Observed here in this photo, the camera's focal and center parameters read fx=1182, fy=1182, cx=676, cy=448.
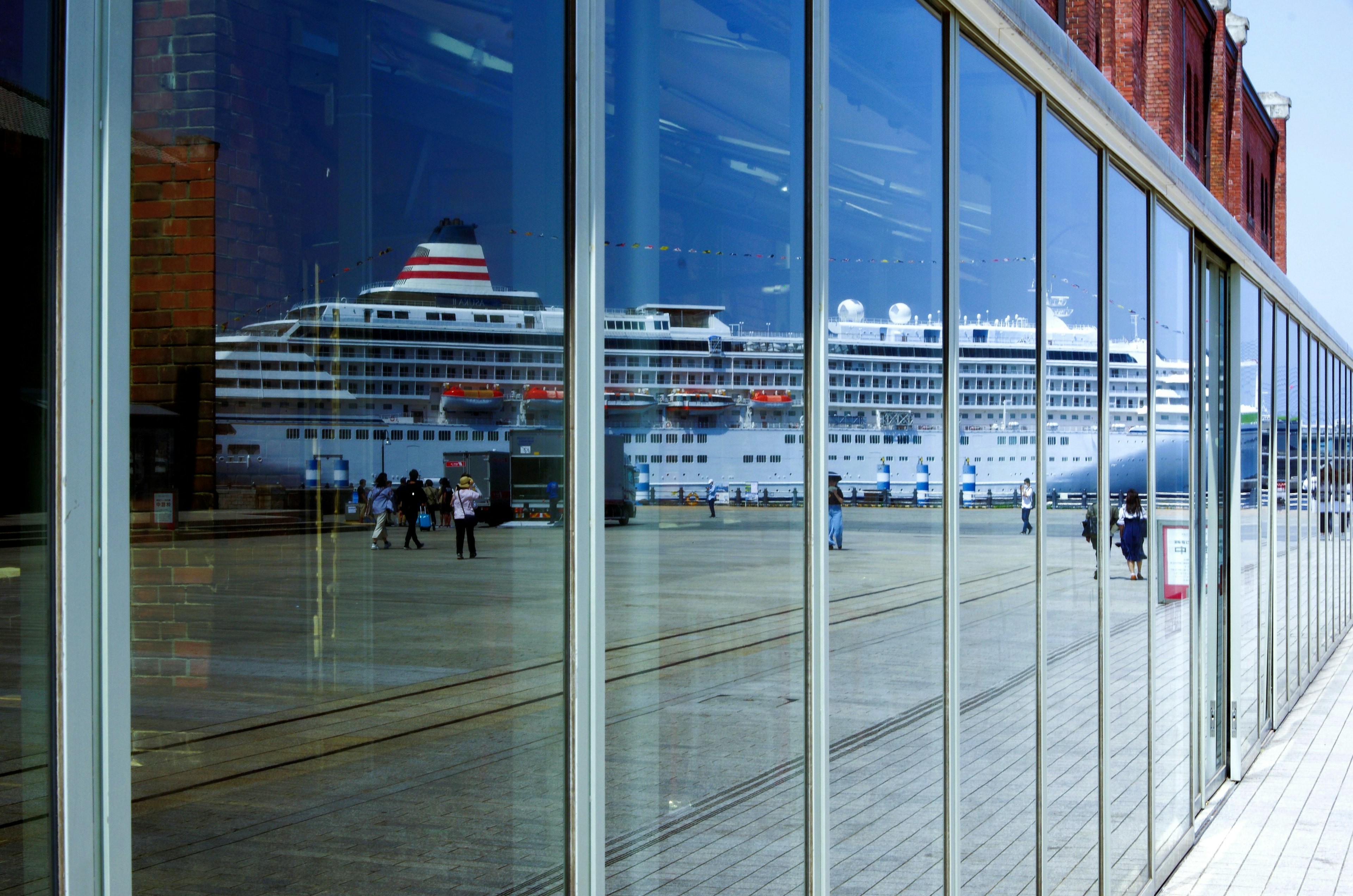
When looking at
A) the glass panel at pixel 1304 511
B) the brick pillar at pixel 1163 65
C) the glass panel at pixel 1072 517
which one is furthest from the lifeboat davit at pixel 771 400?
the glass panel at pixel 1304 511

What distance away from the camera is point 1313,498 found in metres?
14.3

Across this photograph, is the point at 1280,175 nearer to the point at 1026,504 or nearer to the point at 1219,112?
the point at 1219,112

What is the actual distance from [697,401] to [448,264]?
76 centimetres

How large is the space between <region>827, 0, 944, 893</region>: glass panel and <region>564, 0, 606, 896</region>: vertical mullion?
1.00 meters

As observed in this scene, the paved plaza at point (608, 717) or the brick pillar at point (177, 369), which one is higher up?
the brick pillar at point (177, 369)

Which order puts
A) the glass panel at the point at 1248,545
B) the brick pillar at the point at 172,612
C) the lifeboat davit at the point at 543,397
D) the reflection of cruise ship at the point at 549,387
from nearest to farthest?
the brick pillar at the point at 172,612 → the reflection of cruise ship at the point at 549,387 → the lifeboat davit at the point at 543,397 → the glass panel at the point at 1248,545

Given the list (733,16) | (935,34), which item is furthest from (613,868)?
(935,34)

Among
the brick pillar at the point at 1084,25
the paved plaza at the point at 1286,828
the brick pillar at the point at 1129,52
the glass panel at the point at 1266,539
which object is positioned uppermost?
the brick pillar at the point at 1129,52

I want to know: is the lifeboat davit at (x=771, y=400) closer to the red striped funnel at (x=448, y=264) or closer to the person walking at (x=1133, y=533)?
the red striped funnel at (x=448, y=264)

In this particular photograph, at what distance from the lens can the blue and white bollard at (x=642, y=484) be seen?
2111 millimetres

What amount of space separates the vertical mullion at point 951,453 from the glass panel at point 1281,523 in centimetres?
791

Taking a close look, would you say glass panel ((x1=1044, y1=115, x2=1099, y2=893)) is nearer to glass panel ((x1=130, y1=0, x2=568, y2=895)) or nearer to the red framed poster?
the red framed poster

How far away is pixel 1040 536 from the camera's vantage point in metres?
4.43

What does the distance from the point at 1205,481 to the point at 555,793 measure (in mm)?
7056
